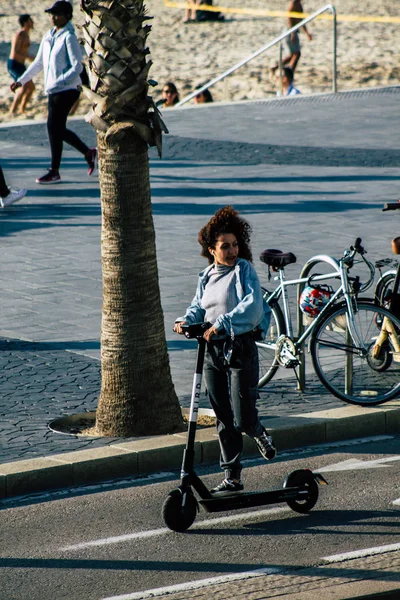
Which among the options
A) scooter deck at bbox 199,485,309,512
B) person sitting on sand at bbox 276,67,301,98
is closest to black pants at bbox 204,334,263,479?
scooter deck at bbox 199,485,309,512

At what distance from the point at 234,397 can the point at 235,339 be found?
358 millimetres

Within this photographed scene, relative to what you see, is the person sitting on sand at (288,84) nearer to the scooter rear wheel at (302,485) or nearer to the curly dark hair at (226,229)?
the curly dark hair at (226,229)

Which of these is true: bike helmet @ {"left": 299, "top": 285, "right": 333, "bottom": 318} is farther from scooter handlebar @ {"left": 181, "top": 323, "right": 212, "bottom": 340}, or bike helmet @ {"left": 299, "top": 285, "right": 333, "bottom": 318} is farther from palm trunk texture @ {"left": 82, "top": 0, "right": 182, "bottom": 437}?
scooter handlebar @ {"left": 181, "top": 323, "right": 212, "bottom": 340}

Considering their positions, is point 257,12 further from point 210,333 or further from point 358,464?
point 210,333

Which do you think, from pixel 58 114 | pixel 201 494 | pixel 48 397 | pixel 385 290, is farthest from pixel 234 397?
pixel 58 114

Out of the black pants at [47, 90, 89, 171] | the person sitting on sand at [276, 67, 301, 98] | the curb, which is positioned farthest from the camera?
the person sitting on sand at [276, 67, 301, 98]

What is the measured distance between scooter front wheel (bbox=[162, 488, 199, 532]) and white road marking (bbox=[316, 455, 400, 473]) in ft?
4.15

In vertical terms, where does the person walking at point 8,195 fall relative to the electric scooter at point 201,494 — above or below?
above

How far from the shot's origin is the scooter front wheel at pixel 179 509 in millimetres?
6699

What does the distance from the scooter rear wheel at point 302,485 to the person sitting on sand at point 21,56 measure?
21223 millimetres

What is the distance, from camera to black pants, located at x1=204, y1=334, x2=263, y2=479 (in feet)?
23.2

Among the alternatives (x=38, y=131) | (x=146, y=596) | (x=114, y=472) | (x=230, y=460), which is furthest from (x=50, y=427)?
(x=38, y=131)

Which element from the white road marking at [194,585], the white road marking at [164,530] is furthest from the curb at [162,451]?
the white road marking at [194,585]

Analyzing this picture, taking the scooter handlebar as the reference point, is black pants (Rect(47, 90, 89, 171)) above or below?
above
